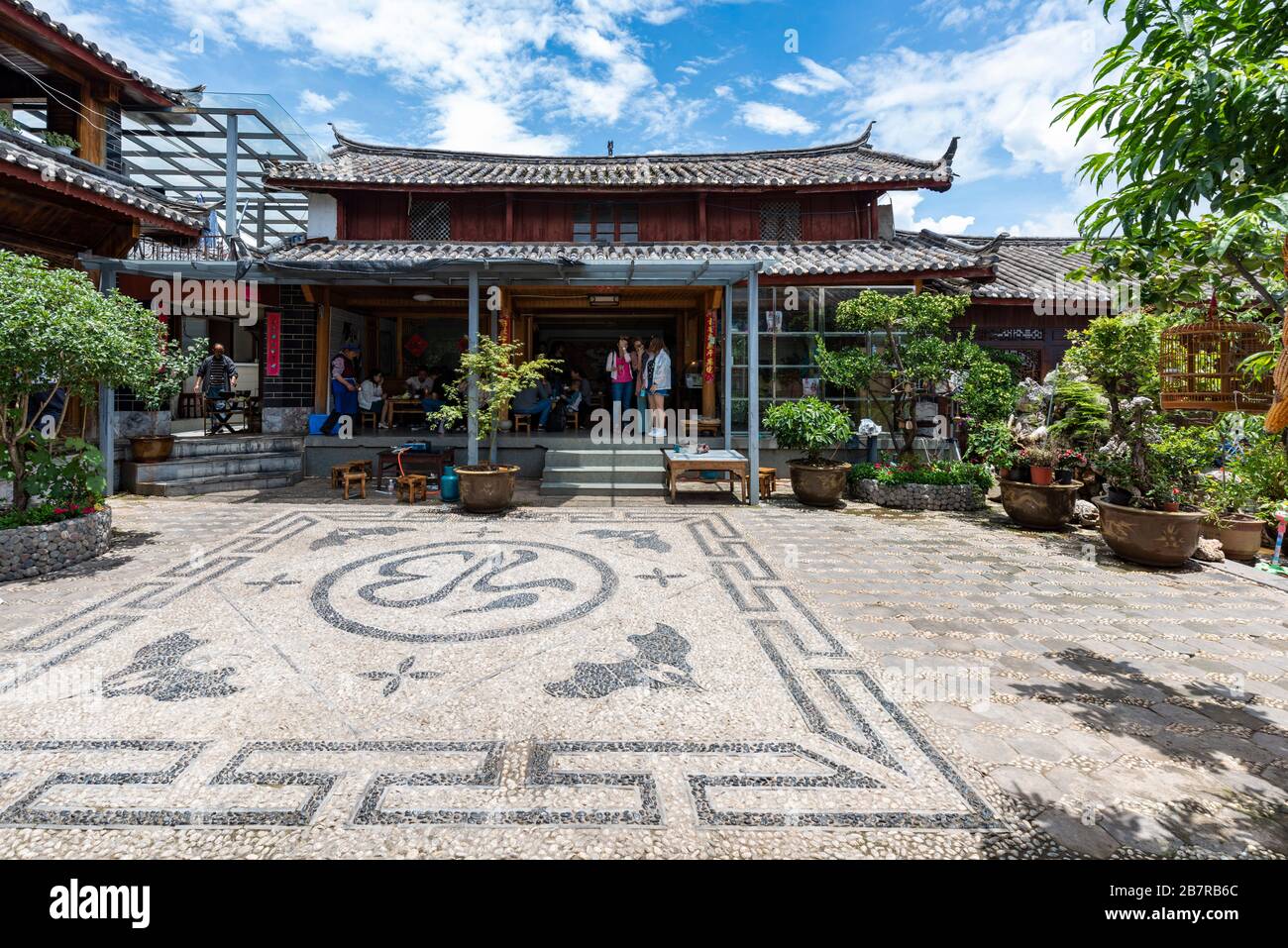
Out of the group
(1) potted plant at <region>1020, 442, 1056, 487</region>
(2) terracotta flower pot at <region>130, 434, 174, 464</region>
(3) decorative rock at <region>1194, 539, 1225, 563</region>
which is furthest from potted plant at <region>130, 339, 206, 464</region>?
(3) decorative rock at <region>1194, 539, 1225, 563</region>

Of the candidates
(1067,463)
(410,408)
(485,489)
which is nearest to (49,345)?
(485,489)

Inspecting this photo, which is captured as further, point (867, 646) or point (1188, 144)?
point (867, 646)

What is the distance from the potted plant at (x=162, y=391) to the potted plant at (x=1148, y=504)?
9.69 m

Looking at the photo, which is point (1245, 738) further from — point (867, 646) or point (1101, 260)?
point (1101, 260)

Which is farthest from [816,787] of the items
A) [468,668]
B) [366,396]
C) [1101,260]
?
[366,396]

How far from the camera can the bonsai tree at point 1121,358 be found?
5.85 meters

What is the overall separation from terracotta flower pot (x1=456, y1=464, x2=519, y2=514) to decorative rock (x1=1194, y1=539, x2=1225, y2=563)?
24.8 ft

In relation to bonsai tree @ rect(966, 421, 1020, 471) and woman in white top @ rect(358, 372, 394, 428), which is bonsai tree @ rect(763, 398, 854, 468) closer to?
bonsai tree @ rect(966, 421, 1020, 471)

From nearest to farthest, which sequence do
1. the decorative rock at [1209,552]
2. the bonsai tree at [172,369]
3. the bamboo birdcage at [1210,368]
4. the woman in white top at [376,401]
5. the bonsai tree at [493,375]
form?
the bamboo birdcage at [1210,368]
the decorative rock at [1209,552]
the bonsai tree at [172,369]
the bonsai tree at [493,375]
the woman in white top at [376,401]

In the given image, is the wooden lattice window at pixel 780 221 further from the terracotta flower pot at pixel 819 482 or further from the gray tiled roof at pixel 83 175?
the gray tiled roof at pixel 83 175

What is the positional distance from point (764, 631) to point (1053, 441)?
230 inches

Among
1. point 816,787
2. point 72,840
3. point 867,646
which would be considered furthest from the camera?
point 867,646

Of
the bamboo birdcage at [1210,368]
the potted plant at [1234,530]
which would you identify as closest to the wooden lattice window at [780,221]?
the potted plant at [1234,530]

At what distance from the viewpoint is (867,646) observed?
13.0ft
